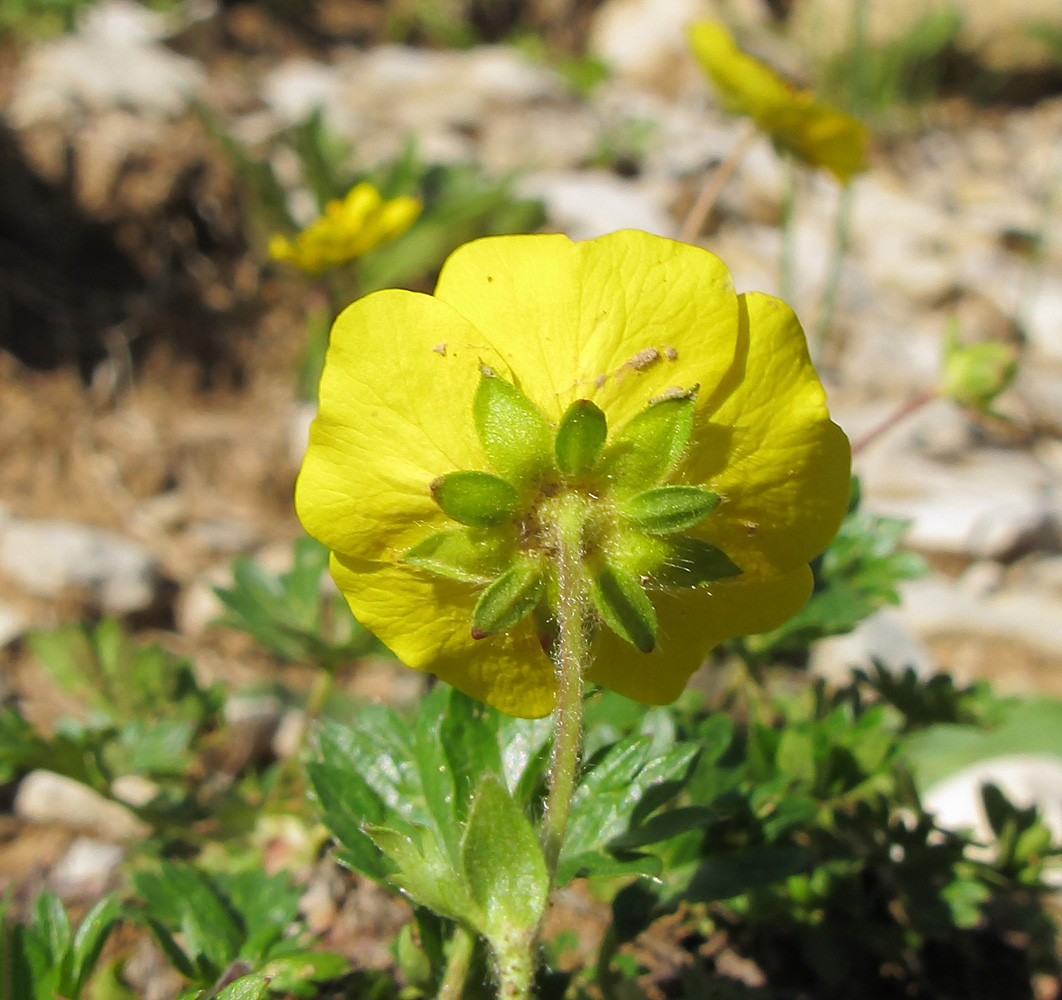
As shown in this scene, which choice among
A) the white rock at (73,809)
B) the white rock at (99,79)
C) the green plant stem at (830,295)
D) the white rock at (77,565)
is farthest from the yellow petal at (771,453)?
the white rock at (99,79)

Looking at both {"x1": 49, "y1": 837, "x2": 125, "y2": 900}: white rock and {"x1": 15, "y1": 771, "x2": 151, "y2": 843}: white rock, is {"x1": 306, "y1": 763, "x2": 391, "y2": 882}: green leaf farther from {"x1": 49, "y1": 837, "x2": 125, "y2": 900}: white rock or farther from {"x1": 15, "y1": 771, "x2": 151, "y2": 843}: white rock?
{"x1": 15, "y1": 771, "x2": 151, "y2": 843}: white rock

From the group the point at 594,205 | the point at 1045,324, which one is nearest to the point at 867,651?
the point at 1045,324

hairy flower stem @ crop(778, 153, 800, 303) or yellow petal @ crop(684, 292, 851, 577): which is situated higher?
yellow petal @ crop(684, 292, 851, 577)

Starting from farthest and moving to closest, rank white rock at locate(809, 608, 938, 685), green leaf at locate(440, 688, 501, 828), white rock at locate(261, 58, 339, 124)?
white rock at locate(261, 58, 339, 124), white rock at locate(809, 608, 938, 685), green leaf at locate(440, 688, 501, 828)

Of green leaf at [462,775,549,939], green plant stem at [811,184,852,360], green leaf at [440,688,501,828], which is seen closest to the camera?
green leaf at [462,775,549,939]

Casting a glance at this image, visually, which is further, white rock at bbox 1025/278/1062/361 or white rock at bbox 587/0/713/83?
white rock at bbox 587/0/713/83

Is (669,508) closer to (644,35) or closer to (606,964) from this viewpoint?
(606,964)

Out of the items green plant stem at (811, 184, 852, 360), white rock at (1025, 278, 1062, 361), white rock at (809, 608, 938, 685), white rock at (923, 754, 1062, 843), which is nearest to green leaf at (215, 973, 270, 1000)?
white rock at (923, 754, 1062, 843)
